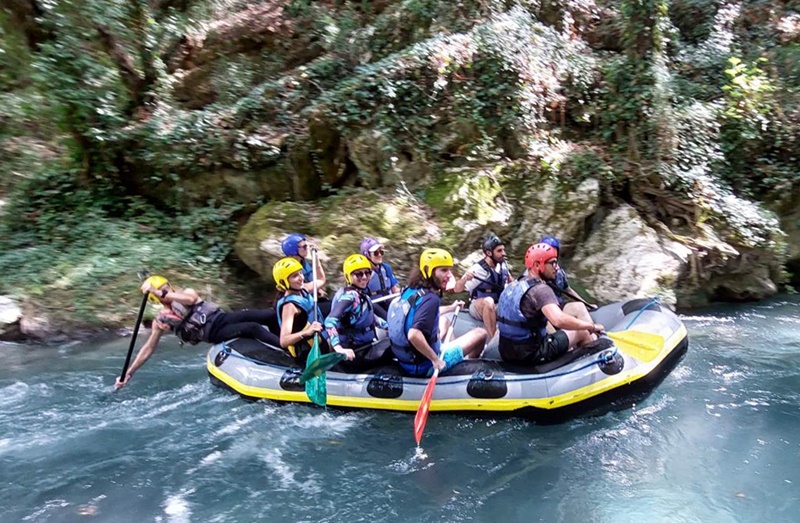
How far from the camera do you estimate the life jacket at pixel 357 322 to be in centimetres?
488

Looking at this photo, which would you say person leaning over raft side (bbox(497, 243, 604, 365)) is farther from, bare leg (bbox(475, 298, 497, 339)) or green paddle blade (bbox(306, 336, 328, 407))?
green paddle blade (bbox(306, 336, 328, 407))

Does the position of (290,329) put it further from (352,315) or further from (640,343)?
(640,343)

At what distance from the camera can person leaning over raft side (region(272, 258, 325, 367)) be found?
485 centimetres

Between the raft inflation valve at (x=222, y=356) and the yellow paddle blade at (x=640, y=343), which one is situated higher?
the yellow paddle blade at (x=640, y=343)

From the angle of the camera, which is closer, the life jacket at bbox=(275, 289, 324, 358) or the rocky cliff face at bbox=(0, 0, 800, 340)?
the life jacket at bbox=(275, 289, 324, 358)

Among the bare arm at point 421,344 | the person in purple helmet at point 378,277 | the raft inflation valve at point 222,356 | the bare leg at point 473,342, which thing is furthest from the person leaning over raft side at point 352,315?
the person in purple helmet at point 378,277

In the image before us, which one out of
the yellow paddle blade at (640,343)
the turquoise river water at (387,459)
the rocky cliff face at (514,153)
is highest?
the rocky cliff face at (514,153)

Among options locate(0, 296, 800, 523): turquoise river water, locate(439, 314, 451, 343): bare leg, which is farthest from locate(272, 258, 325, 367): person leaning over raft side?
locate(439, 314, 451, 343): bare leg

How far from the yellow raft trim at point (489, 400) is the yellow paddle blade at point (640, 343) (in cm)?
5

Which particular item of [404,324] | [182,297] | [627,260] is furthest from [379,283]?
[627,260]

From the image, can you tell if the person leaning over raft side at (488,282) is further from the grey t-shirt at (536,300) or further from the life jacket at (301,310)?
the life jacket at (301,310)

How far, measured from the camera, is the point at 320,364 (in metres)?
4.48

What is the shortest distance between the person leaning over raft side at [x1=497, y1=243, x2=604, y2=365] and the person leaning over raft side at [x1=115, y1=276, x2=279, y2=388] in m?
2.22

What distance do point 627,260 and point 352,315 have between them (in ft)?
14.9
